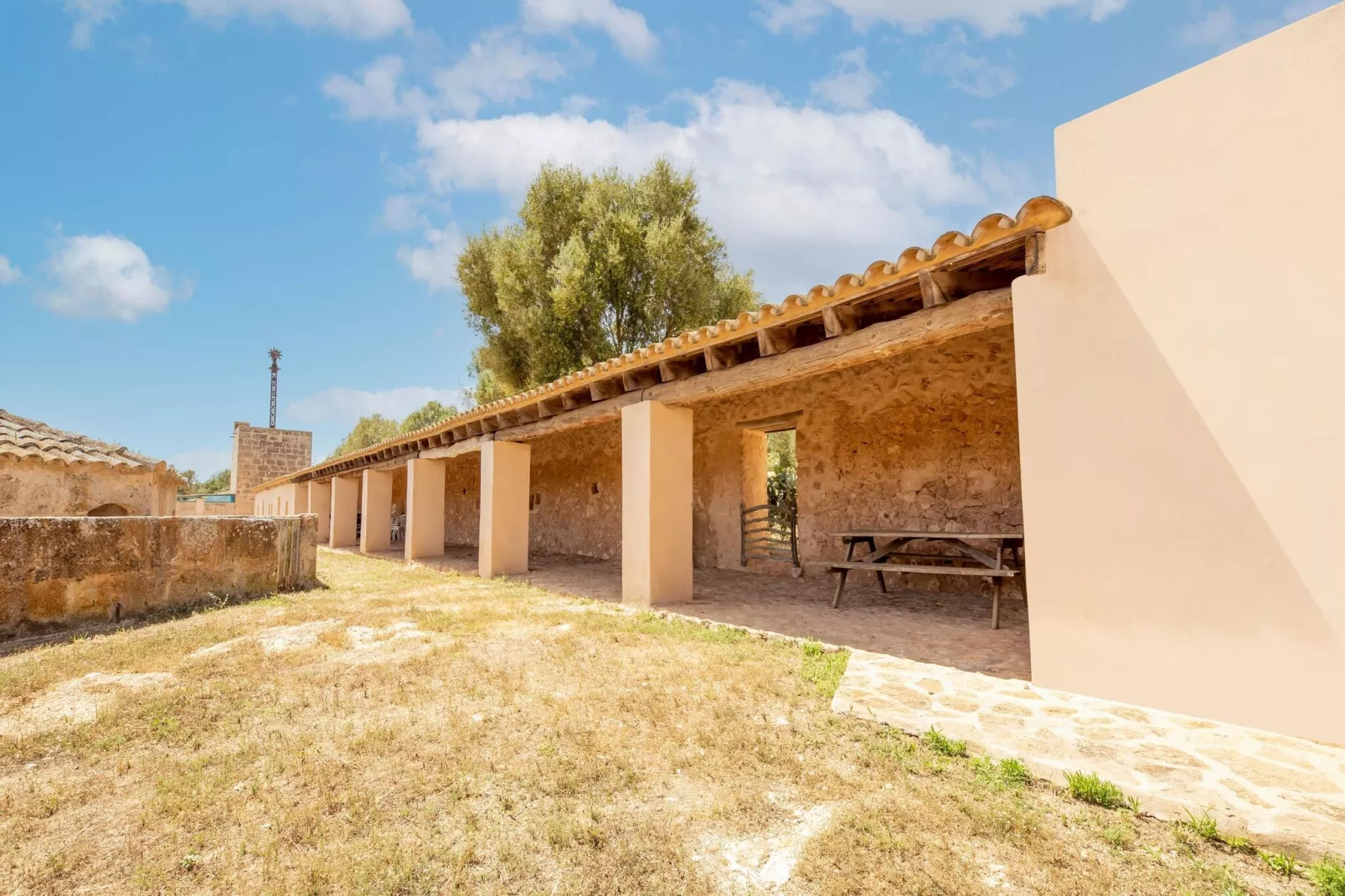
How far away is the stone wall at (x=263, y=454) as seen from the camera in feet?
81.8

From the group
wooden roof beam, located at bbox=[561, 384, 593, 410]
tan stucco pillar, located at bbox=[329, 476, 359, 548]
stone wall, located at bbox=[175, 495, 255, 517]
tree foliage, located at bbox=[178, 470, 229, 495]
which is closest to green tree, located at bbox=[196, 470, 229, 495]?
tree foliage, located at bbox=[178, 470, 229, 495]

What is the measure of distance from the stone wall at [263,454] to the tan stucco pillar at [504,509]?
20500 mm

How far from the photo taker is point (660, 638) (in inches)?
191

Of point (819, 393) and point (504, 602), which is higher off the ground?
point (819, 393)

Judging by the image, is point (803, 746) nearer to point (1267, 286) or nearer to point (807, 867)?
point (807, 867)

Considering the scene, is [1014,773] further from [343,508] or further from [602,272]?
[343,508]

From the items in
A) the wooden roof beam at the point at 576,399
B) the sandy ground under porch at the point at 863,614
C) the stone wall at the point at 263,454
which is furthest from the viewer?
the stone wall at the point at 263,454

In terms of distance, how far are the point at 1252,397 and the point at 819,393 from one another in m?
5.23

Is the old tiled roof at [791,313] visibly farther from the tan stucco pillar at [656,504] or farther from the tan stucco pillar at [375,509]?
the tan stucco pillar at [375,509]

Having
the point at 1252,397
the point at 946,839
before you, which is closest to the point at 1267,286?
the point at 1252,397

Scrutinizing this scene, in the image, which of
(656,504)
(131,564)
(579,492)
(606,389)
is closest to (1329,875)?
(656,504)

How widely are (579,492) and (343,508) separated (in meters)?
8.03

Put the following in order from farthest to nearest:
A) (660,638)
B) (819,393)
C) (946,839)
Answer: (819,393)
(660,638)
(946,839)

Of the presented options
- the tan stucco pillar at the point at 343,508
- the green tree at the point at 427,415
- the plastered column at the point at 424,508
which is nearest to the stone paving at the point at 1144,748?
the plastered column at the point at 424,508
